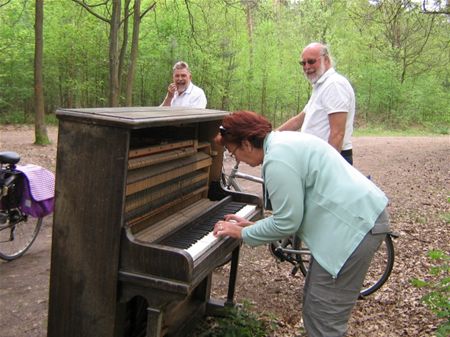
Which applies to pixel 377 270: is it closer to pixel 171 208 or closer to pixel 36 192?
pixel 171 208

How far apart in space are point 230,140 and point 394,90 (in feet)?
102

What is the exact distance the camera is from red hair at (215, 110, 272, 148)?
8.58 feet

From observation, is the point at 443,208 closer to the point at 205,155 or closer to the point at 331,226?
the point at 205,155

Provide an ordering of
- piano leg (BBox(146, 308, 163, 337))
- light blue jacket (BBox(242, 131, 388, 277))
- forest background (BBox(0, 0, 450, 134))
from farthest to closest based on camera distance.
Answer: forest background (BBox(0, 0, 450, 134)), piano leg (BBox(146, 308, 163, 337)), light blue jacket (BBox(242, 131, 388, 277))

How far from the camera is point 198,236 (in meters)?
3.09

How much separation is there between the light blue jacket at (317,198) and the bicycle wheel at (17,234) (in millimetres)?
3416

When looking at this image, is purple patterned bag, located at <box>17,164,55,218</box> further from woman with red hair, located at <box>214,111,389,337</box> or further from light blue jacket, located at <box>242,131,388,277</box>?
light blue jacket, located at <box>242,131,388,277</box>

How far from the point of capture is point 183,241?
2982mm

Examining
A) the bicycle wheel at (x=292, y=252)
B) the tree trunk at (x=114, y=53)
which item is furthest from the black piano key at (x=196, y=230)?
the tree trunk at (x=114, y=53)

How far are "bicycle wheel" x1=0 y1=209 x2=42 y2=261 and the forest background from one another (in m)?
13.0

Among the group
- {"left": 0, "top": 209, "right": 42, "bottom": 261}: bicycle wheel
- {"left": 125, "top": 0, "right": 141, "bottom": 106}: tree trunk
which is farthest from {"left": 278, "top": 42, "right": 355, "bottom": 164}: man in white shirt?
{"left": 125, "top": 0, "right": 141, "bottom": 106}: tree trunk

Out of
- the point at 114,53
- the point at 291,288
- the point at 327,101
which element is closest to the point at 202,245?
the point at 327,101

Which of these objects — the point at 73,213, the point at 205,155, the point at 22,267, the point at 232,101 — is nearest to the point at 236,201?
the point at 205,155

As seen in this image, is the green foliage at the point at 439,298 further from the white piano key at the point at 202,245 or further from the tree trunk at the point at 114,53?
the tree trunk at the point at 114,53
